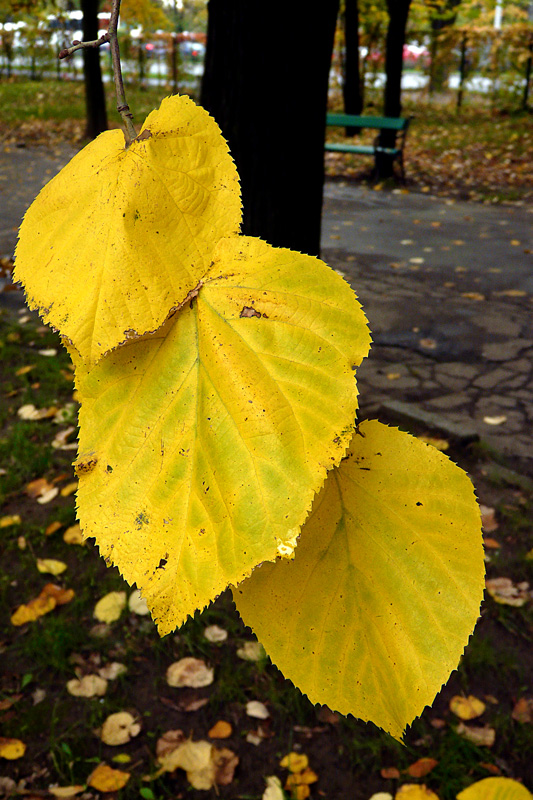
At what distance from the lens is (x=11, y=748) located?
2.41 meters

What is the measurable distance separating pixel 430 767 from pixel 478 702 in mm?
372

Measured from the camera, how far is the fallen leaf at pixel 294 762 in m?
2.34

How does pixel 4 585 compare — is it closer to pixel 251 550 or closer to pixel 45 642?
pixel 45 642

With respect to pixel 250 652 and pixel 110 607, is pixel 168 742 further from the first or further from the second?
pixel 110 607

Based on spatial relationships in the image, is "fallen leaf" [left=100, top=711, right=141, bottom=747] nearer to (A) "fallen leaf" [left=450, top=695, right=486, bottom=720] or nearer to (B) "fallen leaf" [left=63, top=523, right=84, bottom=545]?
(B) "fallen leaf" [left=63, top=523, right=84, bottom=545]

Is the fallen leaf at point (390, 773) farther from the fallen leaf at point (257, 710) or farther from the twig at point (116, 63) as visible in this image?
the twig at point (116, 63)

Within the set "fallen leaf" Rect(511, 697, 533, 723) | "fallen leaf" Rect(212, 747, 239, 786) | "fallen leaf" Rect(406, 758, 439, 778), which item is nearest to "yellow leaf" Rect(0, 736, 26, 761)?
"fallen leaf" Rect(212, 747, 239, 786)

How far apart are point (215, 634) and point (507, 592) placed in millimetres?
1293

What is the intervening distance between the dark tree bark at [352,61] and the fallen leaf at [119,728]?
13.6 meters

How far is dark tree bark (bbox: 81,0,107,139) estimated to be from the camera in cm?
1026

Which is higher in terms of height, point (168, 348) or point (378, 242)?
point (168, 348)

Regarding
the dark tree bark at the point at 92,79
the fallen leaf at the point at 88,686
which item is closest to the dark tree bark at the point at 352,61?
the dark tree bark at the point at 92,79

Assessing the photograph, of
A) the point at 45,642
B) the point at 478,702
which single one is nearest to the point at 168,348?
the point at 478,702

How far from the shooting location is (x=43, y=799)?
225cm
